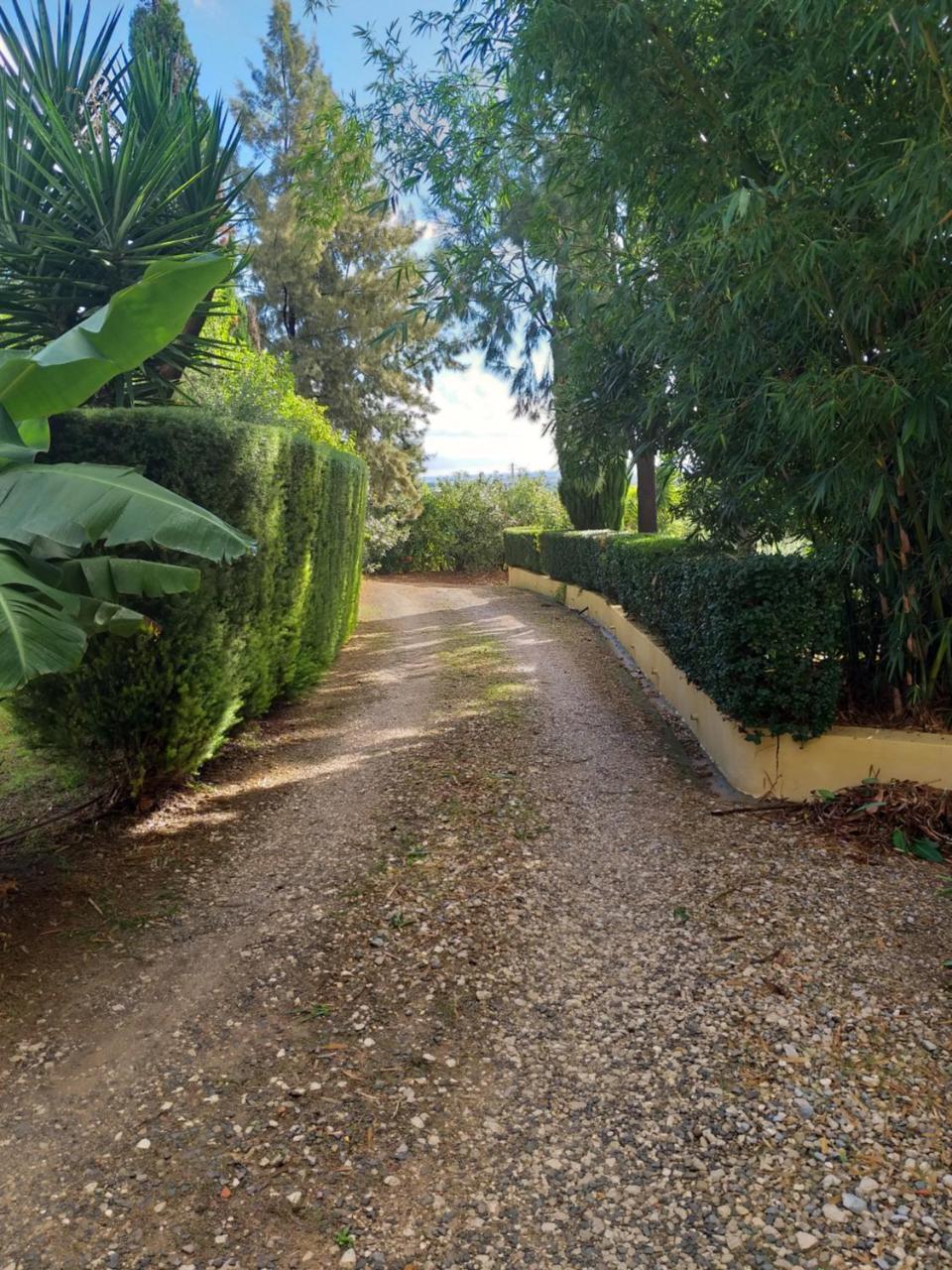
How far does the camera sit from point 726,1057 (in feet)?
8.34

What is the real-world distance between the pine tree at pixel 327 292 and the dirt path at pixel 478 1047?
20189mm

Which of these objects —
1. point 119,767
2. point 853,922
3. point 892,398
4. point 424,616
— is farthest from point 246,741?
point 424,616

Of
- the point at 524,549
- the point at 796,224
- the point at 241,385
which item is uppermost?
the point at 241,385

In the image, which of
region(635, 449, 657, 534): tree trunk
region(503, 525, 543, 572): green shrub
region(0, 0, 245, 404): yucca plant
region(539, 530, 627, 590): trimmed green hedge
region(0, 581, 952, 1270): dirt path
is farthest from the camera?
region(503, 525, 543, 572): green shrub

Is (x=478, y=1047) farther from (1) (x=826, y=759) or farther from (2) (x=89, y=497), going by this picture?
(1) (x=826, y=759)

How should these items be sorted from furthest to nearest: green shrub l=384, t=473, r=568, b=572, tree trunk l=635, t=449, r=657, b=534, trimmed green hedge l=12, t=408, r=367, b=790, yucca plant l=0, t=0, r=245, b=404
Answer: green shrub l=384, t=473, r=568, b=572 → tree trunk l=635, t=449, r=657, b=534 → yucca plant l=0, t=0, r=245, b=404 → trimmed green hedge l=12, t=408, r=367, b=790

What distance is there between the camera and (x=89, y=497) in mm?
2859

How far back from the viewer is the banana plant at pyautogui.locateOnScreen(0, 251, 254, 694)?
2.78 metres

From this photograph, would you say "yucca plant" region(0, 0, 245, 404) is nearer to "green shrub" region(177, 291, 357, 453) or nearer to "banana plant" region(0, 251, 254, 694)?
"green shrub" region(177, 291, 357, 453)

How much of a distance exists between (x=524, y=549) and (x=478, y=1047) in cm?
1749

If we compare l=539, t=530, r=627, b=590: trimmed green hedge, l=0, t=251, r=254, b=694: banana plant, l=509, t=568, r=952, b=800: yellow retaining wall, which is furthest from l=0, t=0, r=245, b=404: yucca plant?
l=539, t=530, r=627, b=590: trimmed green hedge

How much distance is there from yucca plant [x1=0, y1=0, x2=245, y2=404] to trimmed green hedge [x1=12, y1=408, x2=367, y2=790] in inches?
28.9

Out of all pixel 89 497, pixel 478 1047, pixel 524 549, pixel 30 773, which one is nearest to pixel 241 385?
pixel 30 773

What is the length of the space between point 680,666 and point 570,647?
3797 mm
